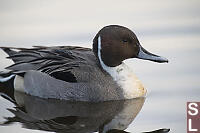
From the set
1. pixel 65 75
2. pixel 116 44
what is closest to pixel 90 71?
pixel 65 75

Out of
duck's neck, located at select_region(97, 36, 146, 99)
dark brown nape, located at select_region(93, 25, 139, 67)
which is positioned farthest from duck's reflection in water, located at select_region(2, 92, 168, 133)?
dark brown nape, located at select_region(93, 25, 139, 67)

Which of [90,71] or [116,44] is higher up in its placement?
[116,44]

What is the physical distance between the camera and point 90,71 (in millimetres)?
6500

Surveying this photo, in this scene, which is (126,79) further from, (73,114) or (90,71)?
(73,114)

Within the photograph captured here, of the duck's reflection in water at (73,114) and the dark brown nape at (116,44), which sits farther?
the dark brown nape at (116,44)

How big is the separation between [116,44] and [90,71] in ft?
1.02

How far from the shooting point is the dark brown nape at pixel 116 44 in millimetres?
6562

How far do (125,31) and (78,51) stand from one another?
0.44 metres

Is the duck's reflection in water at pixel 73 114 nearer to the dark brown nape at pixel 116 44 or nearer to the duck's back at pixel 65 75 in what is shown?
the duck's back at pixel 65 75

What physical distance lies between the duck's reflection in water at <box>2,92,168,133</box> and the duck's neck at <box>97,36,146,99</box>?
6 cm

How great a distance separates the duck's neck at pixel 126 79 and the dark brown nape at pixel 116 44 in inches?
1.5

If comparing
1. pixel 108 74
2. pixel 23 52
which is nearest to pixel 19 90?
pixel 23 52

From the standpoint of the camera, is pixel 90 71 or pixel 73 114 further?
pixel 90 71

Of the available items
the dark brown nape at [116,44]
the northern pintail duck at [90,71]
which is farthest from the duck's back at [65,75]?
the dark brown nape at [116,44]
